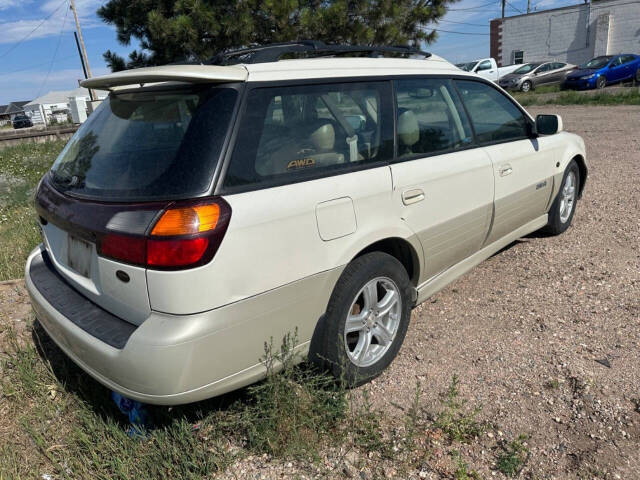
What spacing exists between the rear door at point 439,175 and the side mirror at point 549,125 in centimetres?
101

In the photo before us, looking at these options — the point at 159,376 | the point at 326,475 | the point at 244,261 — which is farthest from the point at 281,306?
the point at 326,475

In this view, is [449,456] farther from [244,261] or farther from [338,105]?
[338,105]

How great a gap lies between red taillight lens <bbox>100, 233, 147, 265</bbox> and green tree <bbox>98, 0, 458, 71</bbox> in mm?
8033

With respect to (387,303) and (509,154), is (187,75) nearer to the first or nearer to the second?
(387,303)

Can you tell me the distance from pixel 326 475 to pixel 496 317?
186cm

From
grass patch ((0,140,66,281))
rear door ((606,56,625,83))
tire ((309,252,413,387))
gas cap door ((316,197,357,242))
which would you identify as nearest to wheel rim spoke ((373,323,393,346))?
tire ((309,252,413,387))

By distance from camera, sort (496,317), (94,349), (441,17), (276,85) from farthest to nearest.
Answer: (441,17)
(496,317)
(276,85)
(94,349)

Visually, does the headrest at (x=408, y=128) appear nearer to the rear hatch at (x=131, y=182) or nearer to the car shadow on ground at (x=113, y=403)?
the rear hatch at (x=131, y=182)

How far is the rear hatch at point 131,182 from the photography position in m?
2.05

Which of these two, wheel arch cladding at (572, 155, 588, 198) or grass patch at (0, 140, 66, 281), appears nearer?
wheel arch cladding at (572, 155, 588, 198)

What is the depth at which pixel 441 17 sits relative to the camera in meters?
12.2

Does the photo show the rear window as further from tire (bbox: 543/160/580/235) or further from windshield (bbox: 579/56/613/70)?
windshield (bbox: 579/56/613/70)

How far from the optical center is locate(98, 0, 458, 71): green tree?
9844mm

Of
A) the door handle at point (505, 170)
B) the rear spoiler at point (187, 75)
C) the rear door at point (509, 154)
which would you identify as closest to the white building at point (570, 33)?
the rear door at point (509, 154)
